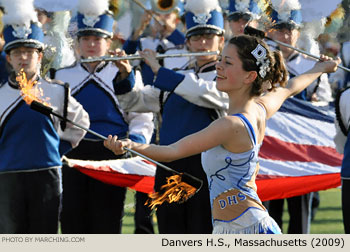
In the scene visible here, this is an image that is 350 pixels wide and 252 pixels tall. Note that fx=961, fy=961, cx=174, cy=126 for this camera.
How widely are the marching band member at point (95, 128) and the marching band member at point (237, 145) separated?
236cm

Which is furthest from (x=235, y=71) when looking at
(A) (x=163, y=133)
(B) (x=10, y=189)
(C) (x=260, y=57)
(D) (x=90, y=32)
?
(D) (x=90, y=32)

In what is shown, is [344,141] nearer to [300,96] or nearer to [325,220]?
[300,96]

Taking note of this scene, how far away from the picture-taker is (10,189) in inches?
249

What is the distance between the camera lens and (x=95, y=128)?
733 centimetres

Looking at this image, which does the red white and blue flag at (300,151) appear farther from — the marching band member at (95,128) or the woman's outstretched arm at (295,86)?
the woman's outstretched arm at (295,86)

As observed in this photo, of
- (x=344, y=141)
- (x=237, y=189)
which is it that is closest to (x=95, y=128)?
(x=344, y=141)

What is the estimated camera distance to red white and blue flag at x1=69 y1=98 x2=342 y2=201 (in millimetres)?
7922

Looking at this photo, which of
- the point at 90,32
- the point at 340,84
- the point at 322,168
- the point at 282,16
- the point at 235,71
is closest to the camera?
the point at 235,71

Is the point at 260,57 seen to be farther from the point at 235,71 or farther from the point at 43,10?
the point at 43,10

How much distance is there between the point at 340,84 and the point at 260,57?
533cm

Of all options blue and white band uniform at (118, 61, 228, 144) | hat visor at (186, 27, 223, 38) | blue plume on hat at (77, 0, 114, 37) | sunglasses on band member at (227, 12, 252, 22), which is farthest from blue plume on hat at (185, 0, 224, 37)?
blue plume on hat at (77, 0, 114, 37)

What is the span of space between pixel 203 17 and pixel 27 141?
5.03 feet

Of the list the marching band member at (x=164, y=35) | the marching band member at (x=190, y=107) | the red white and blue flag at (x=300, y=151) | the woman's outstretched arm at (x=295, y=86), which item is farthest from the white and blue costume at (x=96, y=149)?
the marching band member at (x=164, y=35)

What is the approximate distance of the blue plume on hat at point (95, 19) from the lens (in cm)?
720
